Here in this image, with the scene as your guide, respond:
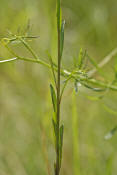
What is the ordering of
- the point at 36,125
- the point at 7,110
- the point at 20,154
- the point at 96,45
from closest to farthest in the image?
the point at 20,154, the point at 36,125, the point at 7,110, the point at 96,45

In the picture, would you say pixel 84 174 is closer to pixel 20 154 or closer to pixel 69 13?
pixel 20 154

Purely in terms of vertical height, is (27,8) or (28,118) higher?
(27,8)

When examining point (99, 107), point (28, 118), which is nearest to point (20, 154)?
point (28, 118)

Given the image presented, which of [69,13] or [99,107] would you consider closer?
[99,107]

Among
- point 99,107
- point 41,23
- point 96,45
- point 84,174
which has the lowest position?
point 84,174

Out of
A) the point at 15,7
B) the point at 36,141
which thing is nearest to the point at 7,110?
the point at 36,141

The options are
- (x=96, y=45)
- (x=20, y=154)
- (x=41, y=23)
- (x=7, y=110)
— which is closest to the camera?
(x=20, y=154)
